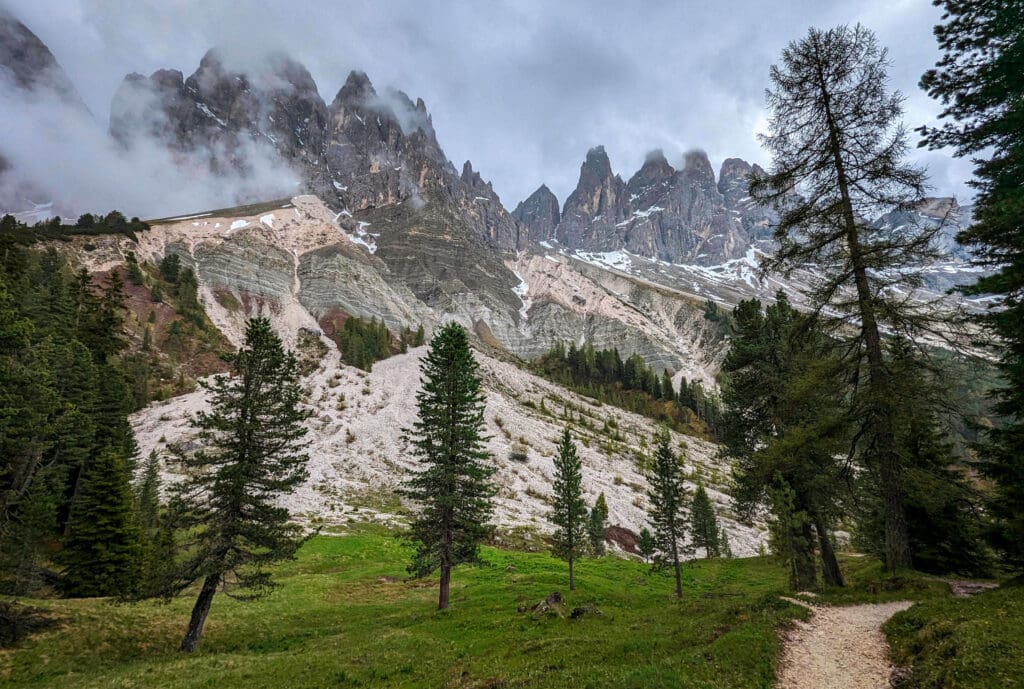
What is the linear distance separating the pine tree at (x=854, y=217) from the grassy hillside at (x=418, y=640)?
619 cm

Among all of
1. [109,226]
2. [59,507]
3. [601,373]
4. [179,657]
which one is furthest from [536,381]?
[109,226]

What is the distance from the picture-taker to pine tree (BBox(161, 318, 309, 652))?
1928 cm

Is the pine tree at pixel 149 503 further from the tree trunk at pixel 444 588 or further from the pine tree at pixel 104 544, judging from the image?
the tree trunk at pixel 444 588

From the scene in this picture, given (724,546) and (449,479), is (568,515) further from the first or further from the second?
(724,546)

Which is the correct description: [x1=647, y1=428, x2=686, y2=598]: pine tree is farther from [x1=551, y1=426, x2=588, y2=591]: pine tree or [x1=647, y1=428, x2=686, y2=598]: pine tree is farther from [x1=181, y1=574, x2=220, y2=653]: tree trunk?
[x1=181, y1=574, x2=220, y2=653]: tree trunk

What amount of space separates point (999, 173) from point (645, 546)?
47516 millimetres

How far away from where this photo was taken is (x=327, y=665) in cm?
1541

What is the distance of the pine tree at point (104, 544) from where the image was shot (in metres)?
27.1

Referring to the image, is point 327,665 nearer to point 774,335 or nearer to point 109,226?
point 774,335

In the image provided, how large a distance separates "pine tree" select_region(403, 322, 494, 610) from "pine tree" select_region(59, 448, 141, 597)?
1950 cm

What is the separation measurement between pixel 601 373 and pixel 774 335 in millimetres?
124119

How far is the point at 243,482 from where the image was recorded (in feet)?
66.3

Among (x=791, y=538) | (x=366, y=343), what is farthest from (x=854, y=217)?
(x=366, y=343)

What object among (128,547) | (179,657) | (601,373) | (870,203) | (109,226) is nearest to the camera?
(870,203)
